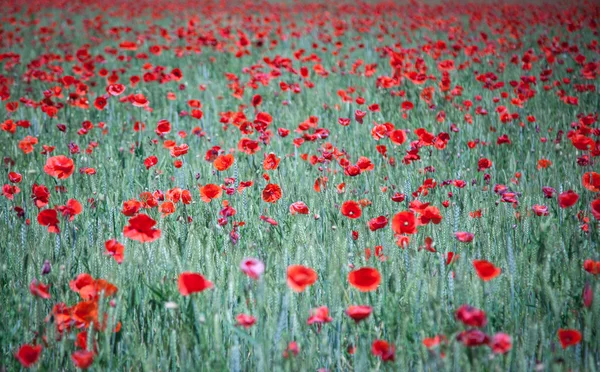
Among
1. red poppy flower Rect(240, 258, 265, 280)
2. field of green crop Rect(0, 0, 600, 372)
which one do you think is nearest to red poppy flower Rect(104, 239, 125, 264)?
field of green crop Rect(0, 0, 600, 372)

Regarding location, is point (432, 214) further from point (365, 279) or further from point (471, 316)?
point (471, 316)

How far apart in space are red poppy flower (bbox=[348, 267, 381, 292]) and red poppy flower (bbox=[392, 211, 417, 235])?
0.29 meters

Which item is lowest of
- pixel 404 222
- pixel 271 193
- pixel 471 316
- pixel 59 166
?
pixel 471 316

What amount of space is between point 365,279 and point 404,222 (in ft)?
1.10

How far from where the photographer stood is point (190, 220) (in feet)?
6.97

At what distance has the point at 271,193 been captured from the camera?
2.13m

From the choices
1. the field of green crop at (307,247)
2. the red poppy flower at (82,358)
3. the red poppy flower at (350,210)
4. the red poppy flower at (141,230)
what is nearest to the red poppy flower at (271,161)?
the field of green crop at (307,247)

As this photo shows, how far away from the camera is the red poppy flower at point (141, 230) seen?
56.5 inches

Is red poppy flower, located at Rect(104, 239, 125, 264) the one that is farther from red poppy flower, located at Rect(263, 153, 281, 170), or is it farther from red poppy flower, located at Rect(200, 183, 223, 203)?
red poppy flower, located at Rect(263, 153, 281, 170)

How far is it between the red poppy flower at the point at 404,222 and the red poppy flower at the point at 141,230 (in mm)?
749

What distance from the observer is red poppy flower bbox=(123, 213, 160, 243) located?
56.5 inches

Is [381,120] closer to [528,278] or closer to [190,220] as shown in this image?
[190,220]

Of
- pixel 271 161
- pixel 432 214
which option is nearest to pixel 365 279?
pixel 432 214

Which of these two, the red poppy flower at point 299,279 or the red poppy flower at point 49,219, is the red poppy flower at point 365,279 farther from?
the red poppy flower at point 49,219
